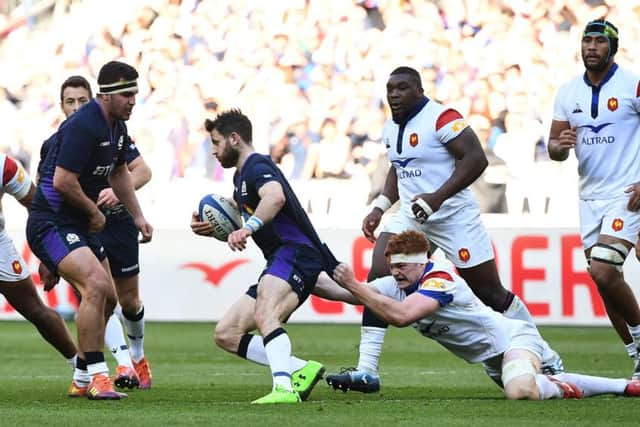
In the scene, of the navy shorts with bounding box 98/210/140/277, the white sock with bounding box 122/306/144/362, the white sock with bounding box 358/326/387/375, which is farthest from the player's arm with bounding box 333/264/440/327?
the navy shorts with bounding box 98/210/140/277

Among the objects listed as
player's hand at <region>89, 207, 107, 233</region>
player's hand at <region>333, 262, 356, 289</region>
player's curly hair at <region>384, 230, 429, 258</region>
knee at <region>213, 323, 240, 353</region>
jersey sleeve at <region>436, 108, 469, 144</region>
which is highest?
jersey sleeve at <region>436, 108, 469, 144</region>

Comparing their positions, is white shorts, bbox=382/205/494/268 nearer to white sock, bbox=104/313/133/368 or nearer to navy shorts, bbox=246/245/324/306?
navy shorts, bbox=246/245/324/306

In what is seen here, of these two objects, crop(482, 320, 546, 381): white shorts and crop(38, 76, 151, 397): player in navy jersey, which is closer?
crop(482, 320, 546, 381): white shorts

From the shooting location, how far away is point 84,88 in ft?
31.5

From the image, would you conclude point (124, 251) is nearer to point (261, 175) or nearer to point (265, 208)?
point (261, 175)

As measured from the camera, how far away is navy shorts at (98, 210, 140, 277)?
9797mm

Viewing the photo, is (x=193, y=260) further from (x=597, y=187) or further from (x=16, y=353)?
(x=597, y=187)

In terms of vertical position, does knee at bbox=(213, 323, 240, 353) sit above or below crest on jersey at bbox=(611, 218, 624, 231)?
below

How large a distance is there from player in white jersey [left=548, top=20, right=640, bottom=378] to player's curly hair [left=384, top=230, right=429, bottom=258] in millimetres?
1766

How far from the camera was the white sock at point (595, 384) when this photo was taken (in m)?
7.77

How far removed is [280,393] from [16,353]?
20.6ft

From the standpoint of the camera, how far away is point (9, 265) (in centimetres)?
850

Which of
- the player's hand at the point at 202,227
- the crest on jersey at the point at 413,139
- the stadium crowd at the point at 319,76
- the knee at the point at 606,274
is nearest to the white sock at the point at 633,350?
the knee at the point at 606,274

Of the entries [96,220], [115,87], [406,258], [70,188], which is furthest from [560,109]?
[70,188]
